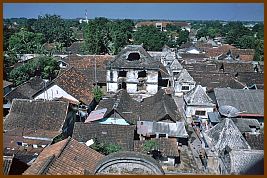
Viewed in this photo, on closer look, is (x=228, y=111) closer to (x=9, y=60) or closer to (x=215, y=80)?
(x=215, y=80)

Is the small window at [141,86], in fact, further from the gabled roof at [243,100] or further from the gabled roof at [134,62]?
the gabled roof at [243,100]

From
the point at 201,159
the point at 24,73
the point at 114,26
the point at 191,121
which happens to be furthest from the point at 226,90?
the point at 114,26

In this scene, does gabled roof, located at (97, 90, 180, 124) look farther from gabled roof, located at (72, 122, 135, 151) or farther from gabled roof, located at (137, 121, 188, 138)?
gabled roof, located at (72, 122, 135, 151)

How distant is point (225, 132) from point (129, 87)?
11925 millimetres

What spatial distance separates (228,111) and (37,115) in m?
12.0

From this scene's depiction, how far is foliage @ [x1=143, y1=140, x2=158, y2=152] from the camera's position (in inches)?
632

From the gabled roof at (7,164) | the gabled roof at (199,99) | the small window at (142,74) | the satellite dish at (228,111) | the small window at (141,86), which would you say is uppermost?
the small window at (142,74)

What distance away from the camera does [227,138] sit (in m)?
15.6

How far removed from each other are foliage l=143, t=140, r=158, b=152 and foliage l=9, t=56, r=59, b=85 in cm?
1689

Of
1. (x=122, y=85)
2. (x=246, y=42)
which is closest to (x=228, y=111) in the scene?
(x=122, y=85)

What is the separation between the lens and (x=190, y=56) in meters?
44.7

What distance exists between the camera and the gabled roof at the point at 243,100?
20.4 meters

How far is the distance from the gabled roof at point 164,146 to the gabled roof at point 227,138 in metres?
1.94

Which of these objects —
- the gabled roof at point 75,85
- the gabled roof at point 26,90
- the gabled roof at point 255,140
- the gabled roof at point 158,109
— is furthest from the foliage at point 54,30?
the gabled roof at point 255,140
